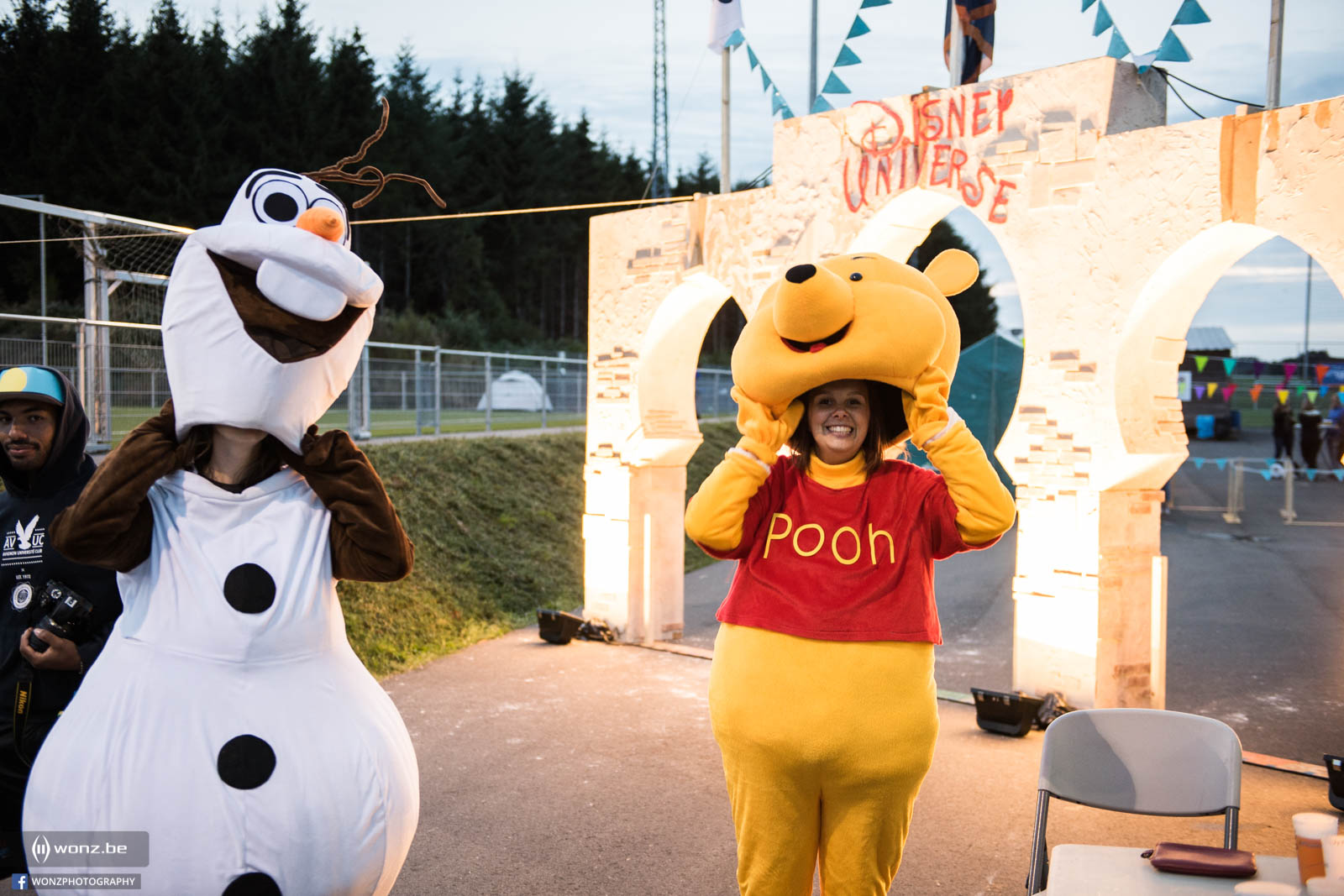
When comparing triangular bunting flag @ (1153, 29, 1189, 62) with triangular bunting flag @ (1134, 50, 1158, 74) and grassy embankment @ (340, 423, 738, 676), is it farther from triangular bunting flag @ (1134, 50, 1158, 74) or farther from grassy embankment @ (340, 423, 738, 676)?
grassy embankment @ (340, 423, 738, 676)

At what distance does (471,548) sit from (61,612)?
273 inches

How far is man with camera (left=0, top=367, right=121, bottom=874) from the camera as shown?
281 centimetres

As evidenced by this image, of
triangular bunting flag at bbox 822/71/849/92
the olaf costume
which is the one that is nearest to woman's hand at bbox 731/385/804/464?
the olaf costume

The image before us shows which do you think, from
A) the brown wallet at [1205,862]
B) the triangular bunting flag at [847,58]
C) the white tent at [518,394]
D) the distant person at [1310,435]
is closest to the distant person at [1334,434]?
the distant person at [1310,435]

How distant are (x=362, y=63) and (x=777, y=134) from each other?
25417mm

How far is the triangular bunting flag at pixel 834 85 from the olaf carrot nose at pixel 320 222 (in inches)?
180

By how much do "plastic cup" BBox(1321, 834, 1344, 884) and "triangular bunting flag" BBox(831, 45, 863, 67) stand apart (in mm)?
5098

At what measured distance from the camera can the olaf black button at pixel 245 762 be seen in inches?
86.7

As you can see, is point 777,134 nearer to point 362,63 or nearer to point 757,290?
point 757,290

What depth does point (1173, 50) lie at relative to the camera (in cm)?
507

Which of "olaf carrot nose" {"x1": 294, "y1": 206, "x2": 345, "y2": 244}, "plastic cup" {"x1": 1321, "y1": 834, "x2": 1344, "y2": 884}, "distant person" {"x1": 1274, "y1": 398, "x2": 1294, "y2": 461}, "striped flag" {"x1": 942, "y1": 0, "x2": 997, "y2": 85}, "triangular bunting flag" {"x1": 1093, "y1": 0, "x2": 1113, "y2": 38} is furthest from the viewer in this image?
"distant person" {"x1": 1274, "y1": 398, "x2": 1294, "y2": 461}

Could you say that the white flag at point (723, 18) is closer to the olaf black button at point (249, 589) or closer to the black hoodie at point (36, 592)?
the black hoodie at point (36, 592)

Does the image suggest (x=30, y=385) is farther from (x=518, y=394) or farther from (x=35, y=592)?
(x=518, y=394)

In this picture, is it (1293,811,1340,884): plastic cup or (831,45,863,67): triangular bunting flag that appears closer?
(1293,811,1340,884): plastic cup
